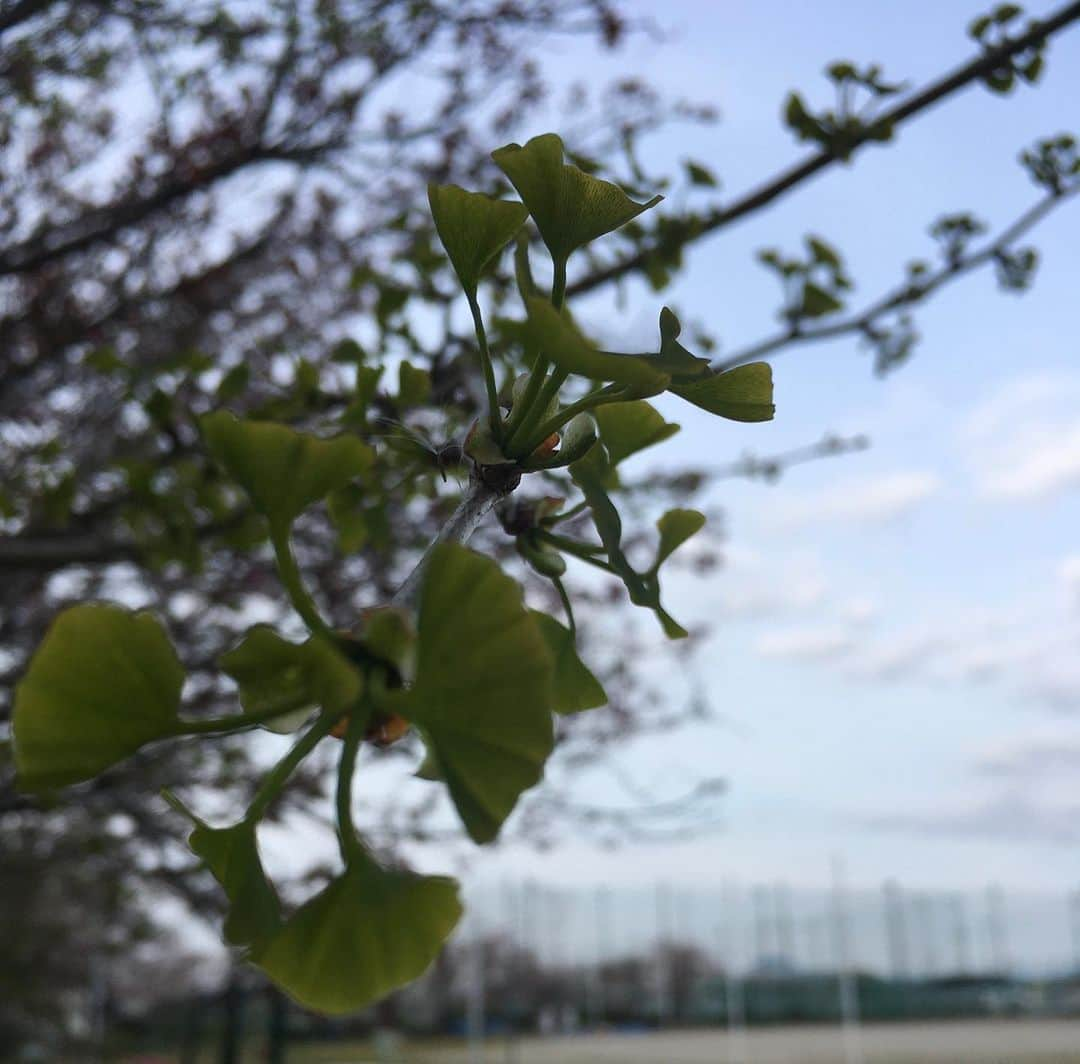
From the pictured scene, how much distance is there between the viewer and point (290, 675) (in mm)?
312

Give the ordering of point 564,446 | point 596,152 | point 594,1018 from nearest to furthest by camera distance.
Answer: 1. point 564,446
2. point 596,152
3. point 594,1018

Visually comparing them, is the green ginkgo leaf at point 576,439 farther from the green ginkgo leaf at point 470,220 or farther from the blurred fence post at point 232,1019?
the blurred fence post at point 232,1019

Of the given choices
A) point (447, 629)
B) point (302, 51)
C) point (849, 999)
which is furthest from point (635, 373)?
point (849, 999)

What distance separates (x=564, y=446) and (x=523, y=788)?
17 centimetres

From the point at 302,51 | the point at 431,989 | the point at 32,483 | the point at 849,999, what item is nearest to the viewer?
the point at 32,483

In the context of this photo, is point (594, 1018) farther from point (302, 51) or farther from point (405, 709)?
point (405, 709)

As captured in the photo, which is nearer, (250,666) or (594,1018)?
(250,666)

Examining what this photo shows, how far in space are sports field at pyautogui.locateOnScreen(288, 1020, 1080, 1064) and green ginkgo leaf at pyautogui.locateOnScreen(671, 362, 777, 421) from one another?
6.52 m

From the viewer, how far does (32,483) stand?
190 centimetres

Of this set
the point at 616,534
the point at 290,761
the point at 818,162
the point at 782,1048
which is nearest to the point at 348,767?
the point at 290,761

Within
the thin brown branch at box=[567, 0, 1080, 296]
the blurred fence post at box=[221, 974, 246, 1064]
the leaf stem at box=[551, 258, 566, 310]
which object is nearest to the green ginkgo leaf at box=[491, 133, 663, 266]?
the leaf stem at box=[551, 258, 566, 310]

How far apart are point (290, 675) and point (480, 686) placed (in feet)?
0.26

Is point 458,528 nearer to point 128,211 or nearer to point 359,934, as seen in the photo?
point 359,934

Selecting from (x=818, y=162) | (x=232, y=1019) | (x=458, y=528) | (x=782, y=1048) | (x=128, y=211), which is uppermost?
(x=128, y=211)
